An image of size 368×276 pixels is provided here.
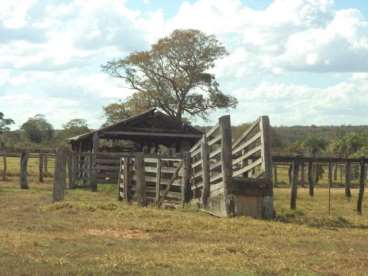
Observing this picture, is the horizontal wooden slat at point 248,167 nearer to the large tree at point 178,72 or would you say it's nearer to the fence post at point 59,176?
the fence post at point 59,176

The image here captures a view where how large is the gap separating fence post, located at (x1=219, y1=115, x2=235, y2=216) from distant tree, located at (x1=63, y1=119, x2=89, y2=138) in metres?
66.8

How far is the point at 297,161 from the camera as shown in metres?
22.6

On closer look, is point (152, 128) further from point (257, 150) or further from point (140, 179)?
point (257, 150)

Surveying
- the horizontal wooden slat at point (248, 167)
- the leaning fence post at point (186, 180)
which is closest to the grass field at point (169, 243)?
the horizontal wooden slat at point (248, 167)

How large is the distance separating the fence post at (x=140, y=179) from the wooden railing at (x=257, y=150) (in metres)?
3.60

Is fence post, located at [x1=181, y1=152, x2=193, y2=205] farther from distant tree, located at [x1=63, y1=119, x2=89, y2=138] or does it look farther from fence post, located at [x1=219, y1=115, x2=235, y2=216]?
distant tree, located at [x1=63, y1=119, x2=89, y2=138]

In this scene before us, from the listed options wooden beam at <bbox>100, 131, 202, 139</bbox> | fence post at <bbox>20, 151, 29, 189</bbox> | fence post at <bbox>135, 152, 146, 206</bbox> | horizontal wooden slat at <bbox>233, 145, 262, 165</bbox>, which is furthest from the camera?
wooden beam at <bbox>100, 131, 202, 139</bbox>

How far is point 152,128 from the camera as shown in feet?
118

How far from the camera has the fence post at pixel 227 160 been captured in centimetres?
1716

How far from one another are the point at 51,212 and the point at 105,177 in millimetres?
14409

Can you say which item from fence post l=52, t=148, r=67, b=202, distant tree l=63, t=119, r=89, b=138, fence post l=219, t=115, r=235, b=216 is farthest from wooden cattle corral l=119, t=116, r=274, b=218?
distant tree l=63, t=119, r=89, b=138

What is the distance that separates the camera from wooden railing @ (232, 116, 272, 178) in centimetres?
1753

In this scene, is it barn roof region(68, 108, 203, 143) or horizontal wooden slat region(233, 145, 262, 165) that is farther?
barn roof region(68, 108, 203, 143)

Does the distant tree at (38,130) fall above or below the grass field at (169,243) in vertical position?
above
